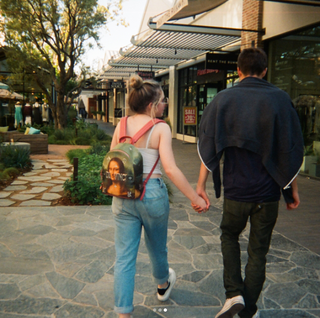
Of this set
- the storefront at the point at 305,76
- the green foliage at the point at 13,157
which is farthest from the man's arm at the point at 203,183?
the green foliage at the point at 13,157

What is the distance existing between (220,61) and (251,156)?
9.80 metres

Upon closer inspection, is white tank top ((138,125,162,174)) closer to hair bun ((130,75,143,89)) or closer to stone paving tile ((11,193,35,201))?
hair bun ((130,75,143,89))

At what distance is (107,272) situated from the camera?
3.64 metres

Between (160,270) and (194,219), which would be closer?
(160,270)

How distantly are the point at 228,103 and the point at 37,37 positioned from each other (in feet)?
58.9

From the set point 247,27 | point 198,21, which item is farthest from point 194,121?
point 247,27

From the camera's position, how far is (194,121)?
54.6ft

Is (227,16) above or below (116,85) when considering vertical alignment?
above

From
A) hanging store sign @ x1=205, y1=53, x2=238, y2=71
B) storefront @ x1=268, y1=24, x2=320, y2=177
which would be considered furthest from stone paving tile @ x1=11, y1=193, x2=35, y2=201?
hanging store sign @ x1=205, y1=53, x2=238, y2=71

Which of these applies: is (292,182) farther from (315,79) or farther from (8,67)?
(8,67)

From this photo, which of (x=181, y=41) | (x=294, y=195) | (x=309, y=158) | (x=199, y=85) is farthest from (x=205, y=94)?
(x=294, y=195)

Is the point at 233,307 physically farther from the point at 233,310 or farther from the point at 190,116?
the point at 190,116

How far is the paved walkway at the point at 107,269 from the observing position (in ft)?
9.84

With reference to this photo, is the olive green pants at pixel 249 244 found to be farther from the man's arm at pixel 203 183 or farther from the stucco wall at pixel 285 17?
the stucco wall at pixel 285 17
